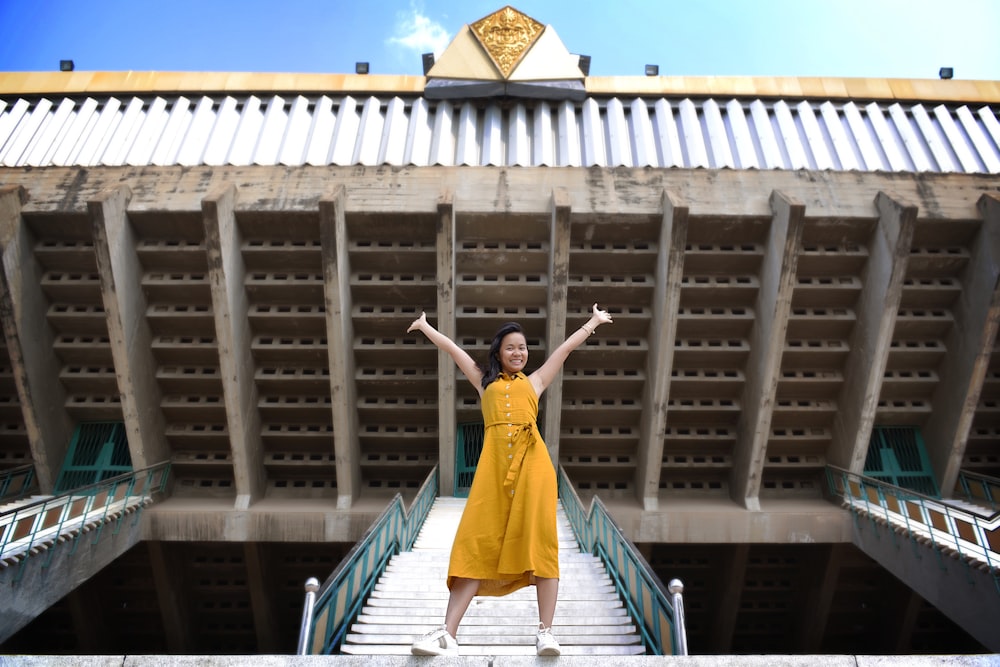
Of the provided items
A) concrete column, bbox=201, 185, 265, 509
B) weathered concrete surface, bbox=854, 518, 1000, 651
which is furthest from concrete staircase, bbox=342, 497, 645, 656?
concrete column, bbox=201, 185, 265, 509

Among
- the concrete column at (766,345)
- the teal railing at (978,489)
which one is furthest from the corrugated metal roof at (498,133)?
the teal railing at (978,489)

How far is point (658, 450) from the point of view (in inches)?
404

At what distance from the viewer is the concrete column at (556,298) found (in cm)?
926

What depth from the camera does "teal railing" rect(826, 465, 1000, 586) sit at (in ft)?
21.6

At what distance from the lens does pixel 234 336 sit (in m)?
9.66

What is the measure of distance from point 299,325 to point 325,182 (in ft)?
8.14

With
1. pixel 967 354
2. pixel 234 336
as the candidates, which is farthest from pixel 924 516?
pixel 234 336

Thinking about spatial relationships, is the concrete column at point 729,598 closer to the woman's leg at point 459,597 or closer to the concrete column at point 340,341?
the concrete column at point 340,341

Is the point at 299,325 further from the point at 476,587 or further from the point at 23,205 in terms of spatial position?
the point at 476,587

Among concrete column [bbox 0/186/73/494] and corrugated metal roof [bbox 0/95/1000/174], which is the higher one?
corrugated metal roof [bbox 0/95/1000/174]

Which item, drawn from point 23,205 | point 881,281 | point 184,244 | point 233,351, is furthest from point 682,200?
point 23,205

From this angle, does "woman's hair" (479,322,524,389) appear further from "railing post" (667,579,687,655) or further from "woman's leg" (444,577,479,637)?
"railing post" (667,579,687,655)

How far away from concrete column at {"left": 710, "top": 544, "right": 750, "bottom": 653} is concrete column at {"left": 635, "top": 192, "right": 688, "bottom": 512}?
1851 millimetres

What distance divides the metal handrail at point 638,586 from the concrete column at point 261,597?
21.3 feet
